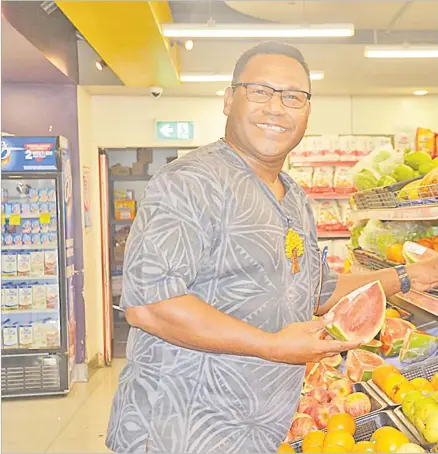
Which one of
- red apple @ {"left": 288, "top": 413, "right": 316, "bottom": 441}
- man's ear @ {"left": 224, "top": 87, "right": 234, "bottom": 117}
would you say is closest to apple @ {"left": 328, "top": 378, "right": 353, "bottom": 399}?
red apple @ {"left": 288, "top": 413, "right": 316, "bottom": 441}

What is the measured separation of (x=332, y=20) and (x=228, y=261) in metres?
5.87

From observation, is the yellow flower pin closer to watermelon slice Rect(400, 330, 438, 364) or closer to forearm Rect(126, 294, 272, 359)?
forearm Rect(126, 294, 272, 359)

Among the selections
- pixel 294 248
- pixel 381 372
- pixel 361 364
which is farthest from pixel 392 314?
pixel 294 248

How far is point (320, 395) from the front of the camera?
274 centimetres

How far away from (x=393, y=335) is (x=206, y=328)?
1.92 m

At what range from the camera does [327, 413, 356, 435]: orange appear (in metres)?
2.25

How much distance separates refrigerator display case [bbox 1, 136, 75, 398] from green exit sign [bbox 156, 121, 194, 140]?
1.68 m

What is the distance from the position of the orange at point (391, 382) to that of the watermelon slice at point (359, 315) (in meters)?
0.81

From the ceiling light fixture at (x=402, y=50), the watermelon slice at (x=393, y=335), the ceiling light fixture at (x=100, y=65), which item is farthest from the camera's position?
the ceiling light fixture at (x=100, y=65)

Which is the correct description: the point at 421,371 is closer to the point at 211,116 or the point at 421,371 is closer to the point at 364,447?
the point at 364,447

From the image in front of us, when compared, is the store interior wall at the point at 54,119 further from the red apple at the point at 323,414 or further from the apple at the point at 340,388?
the red apple at the point at 323,414

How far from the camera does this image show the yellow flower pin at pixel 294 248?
159cm

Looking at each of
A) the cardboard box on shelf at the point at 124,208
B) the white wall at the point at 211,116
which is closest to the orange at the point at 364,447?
the white wall at the point at 211,116

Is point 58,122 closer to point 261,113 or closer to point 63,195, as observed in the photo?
point 63,195
